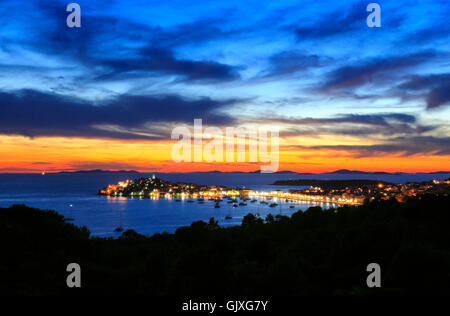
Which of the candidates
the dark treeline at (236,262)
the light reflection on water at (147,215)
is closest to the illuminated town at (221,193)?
the light reflection on water at (147,215)

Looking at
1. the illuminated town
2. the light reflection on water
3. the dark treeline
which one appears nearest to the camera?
the dark treeline

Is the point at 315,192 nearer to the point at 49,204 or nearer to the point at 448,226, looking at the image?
the point at 49,204

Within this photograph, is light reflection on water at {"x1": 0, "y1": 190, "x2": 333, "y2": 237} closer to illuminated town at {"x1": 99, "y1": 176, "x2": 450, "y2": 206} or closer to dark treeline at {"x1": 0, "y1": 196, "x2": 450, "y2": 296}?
illuminated town at {"x1": 99, "y1": 176, "x2": 450, "y2": 206}

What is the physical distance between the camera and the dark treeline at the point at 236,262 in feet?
31.0

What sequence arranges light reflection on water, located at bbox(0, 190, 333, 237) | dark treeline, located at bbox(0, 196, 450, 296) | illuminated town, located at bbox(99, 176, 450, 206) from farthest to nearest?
illuminated town, located at bbox(99, 176, 450, 206) < light reflection on water, located at bbox(0, 190, 333, 237) < dark treeline, located at bbox(0, 196, 450, 296)

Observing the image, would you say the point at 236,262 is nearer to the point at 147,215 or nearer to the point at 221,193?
the point at 147,215

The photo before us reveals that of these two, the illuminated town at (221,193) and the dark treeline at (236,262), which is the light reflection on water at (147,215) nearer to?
the illuminated town at (221,193)

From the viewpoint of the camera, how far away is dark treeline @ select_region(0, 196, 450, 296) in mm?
9461

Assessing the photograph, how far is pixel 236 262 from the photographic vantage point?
39.1ft

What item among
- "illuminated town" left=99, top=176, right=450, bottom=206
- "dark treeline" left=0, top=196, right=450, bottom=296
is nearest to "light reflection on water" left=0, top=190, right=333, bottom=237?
"illuminated town" left=99, top=176, right=450, bottom=206

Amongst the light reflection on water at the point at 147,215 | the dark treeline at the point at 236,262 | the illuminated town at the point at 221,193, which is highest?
the dark treeline at the point at 236,262

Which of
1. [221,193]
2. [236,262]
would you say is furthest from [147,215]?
[236,262]

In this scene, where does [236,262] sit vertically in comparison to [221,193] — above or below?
above
